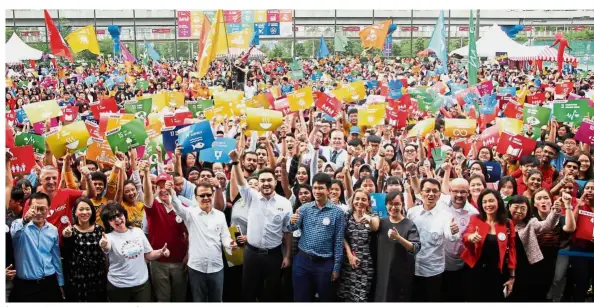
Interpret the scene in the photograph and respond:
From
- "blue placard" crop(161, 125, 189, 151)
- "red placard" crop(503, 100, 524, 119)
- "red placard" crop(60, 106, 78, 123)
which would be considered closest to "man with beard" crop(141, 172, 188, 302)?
"blue placard" crop(161, 125, 189, 151)

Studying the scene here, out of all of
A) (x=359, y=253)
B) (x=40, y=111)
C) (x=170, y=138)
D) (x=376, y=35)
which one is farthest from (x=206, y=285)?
(x=376, y=35)

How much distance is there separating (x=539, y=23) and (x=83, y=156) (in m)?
54.3

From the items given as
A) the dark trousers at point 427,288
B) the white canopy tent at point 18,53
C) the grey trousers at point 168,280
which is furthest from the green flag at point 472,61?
the white canopy tent at point 18,53

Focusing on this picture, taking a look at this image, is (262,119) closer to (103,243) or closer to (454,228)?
(454,228)

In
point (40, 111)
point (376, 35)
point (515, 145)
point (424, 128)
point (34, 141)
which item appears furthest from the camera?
point (376, 35)

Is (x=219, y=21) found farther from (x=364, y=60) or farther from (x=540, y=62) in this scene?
(x=364, y=60)

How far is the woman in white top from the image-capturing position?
5.50 m

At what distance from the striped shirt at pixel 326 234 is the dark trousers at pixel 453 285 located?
91cm

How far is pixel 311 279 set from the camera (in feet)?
19.1

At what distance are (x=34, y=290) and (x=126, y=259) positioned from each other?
28.8 inches

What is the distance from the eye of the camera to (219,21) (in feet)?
43.7

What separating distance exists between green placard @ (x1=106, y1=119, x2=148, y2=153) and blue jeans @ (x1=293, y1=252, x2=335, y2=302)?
105 inches

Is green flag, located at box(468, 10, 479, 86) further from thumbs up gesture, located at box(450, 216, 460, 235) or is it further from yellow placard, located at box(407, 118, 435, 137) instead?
thumbs up gesture, located at box(450, 216, 460, 235)

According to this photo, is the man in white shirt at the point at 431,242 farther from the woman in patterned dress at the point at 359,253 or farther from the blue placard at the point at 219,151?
the blue placard at the point at 219,151
